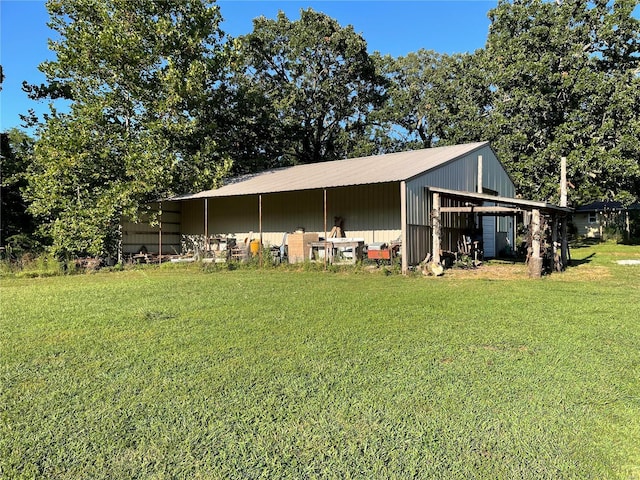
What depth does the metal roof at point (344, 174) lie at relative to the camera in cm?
1288

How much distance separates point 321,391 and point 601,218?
32.6 meters

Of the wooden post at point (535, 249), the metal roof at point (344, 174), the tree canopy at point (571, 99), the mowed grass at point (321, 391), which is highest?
the tree canopy at point (571, 99)

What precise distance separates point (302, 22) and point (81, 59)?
13687 millimetres

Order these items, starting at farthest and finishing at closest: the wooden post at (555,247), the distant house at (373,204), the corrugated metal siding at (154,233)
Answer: the corrugated metal siding at (154,233)
the distant house at (373,204)
the wooden post at (555,247)

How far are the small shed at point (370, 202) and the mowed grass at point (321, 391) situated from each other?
6528 mm

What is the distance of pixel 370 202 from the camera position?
15.0 meters

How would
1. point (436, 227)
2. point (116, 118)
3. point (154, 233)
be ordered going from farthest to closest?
1. point (154, 233)
2. point (116, 118)
3. point (436, 227)

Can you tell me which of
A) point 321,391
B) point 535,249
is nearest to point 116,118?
point 535,249

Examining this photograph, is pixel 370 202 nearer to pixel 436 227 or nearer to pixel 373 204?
pixel 373 204

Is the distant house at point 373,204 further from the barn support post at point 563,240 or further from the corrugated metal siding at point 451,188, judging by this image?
the barn support post at point 563,240

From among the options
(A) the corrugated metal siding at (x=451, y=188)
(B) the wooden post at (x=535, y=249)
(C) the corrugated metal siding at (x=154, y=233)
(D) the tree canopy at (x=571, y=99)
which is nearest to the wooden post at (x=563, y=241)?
(B) the wooden post at (x=535, y=249)

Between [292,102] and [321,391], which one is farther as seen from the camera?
[292,102]

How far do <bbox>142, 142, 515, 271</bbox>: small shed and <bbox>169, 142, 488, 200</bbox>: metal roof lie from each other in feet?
0.11

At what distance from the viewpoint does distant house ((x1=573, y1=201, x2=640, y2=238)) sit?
2758cm
